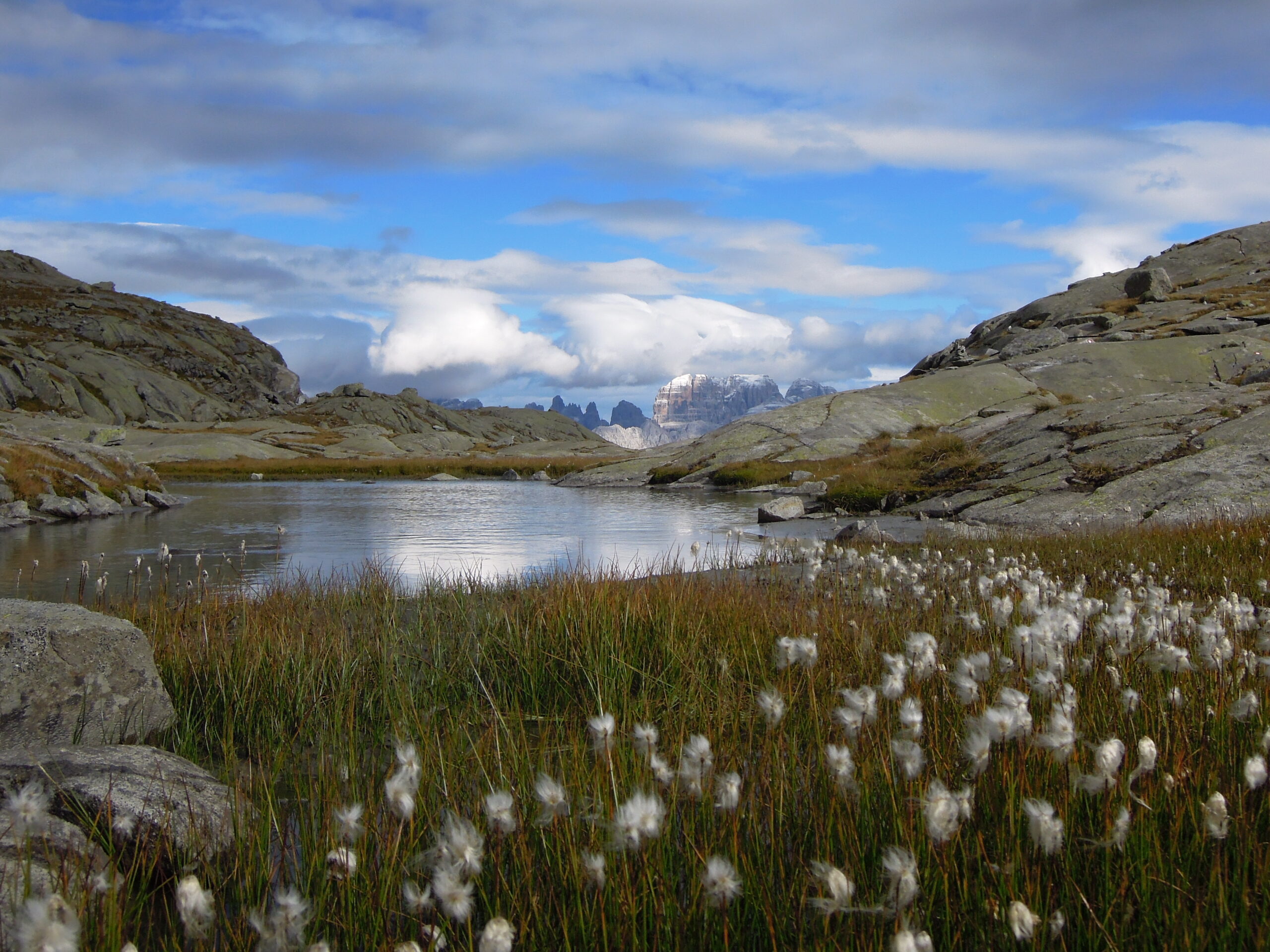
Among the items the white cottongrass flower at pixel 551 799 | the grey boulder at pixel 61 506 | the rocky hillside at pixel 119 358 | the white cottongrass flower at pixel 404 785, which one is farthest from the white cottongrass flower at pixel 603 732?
the rocky hillside at pixel 119 358

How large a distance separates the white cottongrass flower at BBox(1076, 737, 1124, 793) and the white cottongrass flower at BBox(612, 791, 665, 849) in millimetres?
1343

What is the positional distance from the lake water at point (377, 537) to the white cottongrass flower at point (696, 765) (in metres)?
4.95

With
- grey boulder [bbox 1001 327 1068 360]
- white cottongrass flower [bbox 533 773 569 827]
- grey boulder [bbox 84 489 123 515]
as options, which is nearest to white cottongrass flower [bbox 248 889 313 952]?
white cottongrass flower [bbox 533 773 569 827]

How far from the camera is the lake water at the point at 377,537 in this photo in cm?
1284

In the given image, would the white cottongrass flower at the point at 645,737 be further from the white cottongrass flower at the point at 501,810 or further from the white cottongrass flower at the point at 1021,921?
the white cottongrass flower at the point at 1021,921

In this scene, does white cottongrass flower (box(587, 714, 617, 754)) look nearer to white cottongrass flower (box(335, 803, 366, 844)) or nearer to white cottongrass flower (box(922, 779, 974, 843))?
white cottongrass flower (box(335, 803, 366, 844))

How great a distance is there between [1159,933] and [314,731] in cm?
428

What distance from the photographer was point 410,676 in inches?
222

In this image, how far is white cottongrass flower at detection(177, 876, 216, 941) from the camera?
2033 millimetres

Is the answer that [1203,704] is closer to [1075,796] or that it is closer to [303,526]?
[1075,796]

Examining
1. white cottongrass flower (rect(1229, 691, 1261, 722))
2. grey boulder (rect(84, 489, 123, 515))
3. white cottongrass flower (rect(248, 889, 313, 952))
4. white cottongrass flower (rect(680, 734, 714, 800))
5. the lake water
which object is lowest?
the lake water

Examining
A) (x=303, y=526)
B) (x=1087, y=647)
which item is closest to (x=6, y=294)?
(x=303, y=526)

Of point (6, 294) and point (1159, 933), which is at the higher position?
point (6, 294)

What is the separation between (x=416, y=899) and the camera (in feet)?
7.45
